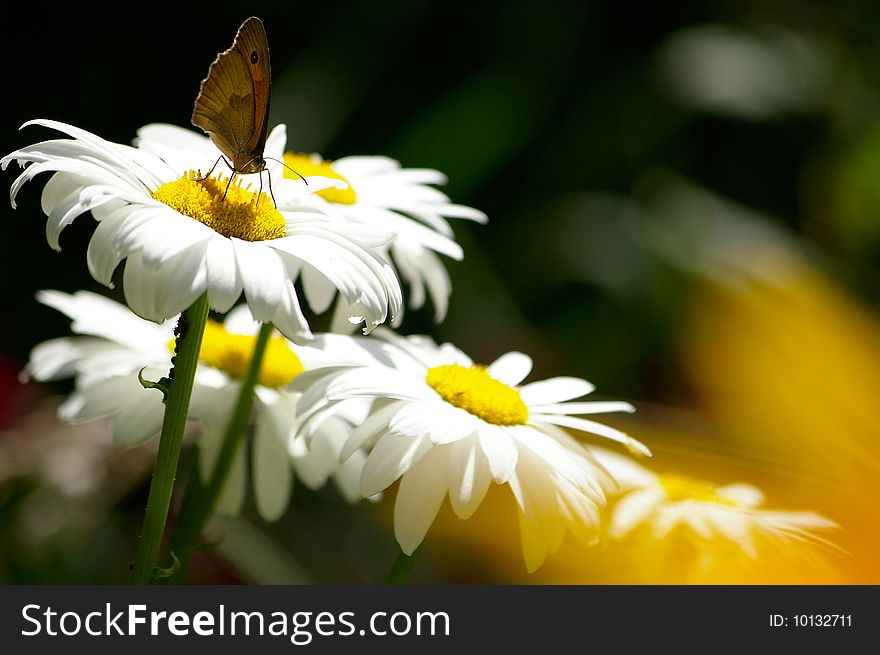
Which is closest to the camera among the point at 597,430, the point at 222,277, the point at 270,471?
the point at 222,277

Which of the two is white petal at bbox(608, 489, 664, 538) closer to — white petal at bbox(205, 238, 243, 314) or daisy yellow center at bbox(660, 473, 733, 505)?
daisy yellow center at bbox(660, 473, 733, 505)

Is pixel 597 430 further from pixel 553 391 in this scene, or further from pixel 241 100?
pixel 241 100

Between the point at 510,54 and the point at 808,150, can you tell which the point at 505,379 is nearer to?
the point at 808,150

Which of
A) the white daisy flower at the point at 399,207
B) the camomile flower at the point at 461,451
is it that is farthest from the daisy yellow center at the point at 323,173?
the camomile flower at the point at 461,451

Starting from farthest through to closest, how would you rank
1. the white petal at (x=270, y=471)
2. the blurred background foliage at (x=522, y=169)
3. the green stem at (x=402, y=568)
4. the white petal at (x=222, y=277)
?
the blurred background foliage at (x=522, y=169), the white petal at (x=270, y=471), the green stem at (x=402, y=568), the white petal at (x=222, y=277)

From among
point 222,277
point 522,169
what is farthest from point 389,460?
point 522,169

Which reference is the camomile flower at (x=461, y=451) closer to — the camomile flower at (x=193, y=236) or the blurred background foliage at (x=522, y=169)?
the camomile flower at (x=193, y=236)
